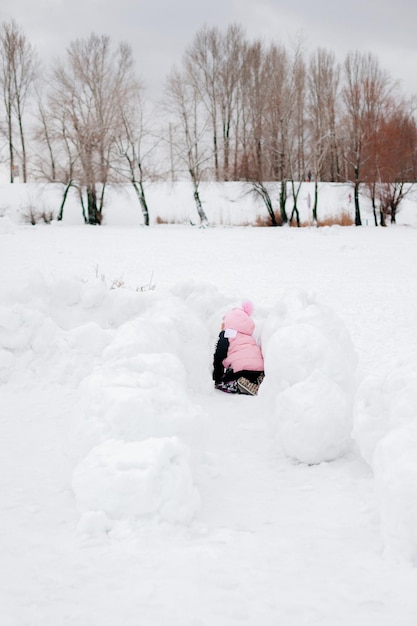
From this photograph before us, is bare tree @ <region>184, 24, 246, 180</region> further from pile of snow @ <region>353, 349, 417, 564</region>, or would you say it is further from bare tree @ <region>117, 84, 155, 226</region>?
pile of snow @ <region>353, 349, 417, 564</region>

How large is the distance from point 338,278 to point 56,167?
20.7 meters

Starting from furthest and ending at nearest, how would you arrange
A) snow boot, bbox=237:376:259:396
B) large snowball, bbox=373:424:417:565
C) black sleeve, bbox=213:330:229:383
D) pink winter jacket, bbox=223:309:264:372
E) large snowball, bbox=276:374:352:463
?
black sleeve, bbox=213:330:229:383
pink winter jacket, bbox=223:309:264:372
snow boot, bbox=237:376:259:396
large snowball, bbox=276:374:352:463
large snowball, bbox=373:424:417:565

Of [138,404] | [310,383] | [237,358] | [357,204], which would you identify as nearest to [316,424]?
[310,383]

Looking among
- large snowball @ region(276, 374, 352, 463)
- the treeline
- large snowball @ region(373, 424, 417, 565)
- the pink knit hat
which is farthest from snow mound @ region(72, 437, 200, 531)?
the treeline

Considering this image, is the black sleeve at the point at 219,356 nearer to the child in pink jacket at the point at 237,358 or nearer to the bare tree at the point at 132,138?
the child in pink jacket at the point at 237,358

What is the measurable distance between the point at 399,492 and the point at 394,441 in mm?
291

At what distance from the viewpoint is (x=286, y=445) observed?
4.18 metres

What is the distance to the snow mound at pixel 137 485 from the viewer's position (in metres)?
2.95

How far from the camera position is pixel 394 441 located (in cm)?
292

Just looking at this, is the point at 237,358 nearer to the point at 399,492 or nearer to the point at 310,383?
the point at 310,383

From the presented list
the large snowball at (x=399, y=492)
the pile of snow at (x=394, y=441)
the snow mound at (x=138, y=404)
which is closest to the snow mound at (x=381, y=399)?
the pile of snow at (x=394, y=441)

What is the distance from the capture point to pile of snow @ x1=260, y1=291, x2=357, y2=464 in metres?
4.06

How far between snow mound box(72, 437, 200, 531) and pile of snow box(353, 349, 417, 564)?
3.40 ft

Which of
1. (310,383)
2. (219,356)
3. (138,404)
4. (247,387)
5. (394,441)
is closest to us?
(394,441)
